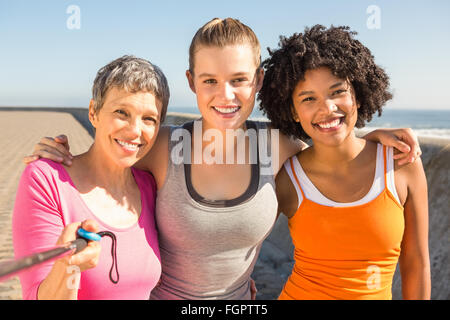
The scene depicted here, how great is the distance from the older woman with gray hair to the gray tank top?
12 centimetres

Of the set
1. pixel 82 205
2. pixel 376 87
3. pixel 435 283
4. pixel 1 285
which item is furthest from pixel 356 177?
pixel 1 285

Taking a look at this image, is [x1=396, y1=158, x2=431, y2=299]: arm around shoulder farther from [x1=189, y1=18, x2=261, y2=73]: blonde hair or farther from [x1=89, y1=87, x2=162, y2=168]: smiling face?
[x1=89, y1=87, x2=162, y2=168]: smiling face

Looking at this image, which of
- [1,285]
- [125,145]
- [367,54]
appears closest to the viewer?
[125,145]

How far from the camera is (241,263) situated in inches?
89.1

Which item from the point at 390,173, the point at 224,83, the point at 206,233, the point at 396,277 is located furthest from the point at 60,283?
the point at 396,277

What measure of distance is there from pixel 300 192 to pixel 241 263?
51cm

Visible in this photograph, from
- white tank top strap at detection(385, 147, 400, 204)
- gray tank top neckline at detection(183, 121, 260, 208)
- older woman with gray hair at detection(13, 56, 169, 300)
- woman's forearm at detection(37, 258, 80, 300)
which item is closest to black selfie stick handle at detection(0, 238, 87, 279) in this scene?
woman's forearm at detection(37, 258, 80, 300)

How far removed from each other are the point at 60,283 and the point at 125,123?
80 centimetres

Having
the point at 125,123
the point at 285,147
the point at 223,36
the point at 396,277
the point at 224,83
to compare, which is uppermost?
the point at 223,36

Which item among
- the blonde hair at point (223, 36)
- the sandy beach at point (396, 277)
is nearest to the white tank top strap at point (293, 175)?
the blonde hair at point (223, 36)

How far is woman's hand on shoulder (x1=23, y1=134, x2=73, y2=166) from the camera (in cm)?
200

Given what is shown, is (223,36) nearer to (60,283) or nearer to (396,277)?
(60,283)

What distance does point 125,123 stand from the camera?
205cm
